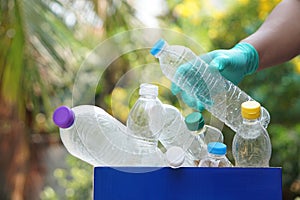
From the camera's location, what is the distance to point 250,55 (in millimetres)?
1316

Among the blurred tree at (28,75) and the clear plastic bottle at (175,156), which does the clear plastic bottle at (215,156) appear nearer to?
the clear plastic bottle at (175,156)

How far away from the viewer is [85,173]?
4629mm

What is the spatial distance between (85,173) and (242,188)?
3.72 m

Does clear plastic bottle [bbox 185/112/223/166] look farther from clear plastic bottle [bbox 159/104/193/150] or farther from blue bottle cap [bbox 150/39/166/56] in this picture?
blue bottle cap [bbox 150/39/166/56]

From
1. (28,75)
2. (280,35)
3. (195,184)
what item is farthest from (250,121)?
(28,75)

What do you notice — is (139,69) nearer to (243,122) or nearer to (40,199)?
(243,122)

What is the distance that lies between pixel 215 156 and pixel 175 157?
92mm

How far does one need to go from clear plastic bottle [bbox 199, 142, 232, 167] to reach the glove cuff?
1.07ft

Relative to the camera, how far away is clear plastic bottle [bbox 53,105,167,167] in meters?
1.03

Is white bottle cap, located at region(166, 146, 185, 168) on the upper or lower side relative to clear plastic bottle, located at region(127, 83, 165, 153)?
lower

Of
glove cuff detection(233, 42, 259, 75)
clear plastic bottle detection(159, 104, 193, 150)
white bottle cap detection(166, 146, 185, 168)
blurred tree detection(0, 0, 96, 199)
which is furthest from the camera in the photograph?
blurred tree detection(0, 0, 96, 199)

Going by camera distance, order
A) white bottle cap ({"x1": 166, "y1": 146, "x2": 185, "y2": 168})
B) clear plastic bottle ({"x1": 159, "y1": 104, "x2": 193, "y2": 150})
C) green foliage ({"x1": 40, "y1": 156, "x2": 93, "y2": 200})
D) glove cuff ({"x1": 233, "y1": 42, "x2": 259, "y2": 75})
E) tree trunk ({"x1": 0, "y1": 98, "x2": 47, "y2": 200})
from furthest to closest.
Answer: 1. green foliage ({"x1": 40, "y1": 156, "x2": 93, "y2": 200})
2. tree trunk ({"x1": 0, "y1": 98, "x2": 47, "y2": 200})
3. glove cuff ({"x1": 233, "y1": 42, "x2": 259, "y2": 75})
4. clear plastic bottle ({"x1": 159, "y1": 104, "x2": 193, "y2": 150})
5. white bottle cap ({"x1": 166, "y1": 146, "x2": 185, "y2": 168})

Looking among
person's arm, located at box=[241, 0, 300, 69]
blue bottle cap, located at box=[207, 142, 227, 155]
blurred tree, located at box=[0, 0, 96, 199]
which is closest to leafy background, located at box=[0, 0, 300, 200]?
blurred tree, located at box=[0, 0, 96, 199]

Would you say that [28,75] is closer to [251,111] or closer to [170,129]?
[170,129]
